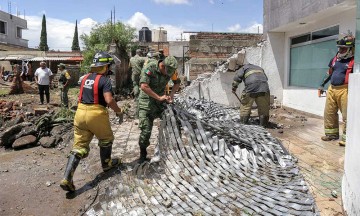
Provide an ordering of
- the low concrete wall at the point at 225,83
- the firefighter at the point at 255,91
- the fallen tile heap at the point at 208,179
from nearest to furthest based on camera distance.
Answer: the fallen tile heap at the point at 208,179
the firefighter at the point at 255,91
the low concrete wall at the point at 225,83

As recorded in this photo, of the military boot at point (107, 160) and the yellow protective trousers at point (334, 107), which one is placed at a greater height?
the yellow protective trousers at point (334, 107)

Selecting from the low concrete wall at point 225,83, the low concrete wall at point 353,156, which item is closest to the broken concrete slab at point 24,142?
the low concrete wall at point 225,83

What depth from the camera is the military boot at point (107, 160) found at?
4410mm

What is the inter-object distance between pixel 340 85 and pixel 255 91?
170cm

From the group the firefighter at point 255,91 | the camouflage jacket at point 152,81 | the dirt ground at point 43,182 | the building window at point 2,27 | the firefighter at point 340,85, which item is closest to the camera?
the dirt ground at point 43,182

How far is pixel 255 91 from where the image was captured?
255 inches

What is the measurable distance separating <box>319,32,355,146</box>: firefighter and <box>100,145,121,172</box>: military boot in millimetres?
3528

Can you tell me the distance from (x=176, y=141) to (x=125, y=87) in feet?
35.6

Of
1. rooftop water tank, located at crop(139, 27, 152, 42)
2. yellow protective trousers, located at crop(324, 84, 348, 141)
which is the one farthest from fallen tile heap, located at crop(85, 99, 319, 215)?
rooftop water tank, located at crop(139, 27, 152, 42)

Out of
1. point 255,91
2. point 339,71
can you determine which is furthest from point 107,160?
point 339,71

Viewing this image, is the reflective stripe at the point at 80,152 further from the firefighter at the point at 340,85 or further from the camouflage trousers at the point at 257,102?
the firefighter at the point at 340,85

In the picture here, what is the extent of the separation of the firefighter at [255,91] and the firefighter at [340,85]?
54.9 inches

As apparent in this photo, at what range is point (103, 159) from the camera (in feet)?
14.6

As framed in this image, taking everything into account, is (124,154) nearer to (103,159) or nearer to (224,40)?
(103,159)
